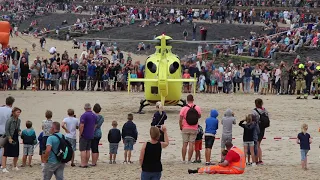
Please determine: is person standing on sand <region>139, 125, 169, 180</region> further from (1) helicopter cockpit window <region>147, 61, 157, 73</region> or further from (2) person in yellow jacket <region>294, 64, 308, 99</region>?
(2) person in yellow jacket <region>294, 64, 308, 99</region>

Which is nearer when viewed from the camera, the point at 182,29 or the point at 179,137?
the point at 179,137

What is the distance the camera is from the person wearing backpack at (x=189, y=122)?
19.7m

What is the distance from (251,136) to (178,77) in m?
9.85

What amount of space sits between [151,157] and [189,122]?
18.5ft

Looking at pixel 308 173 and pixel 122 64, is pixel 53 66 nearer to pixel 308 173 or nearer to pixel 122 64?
pixel 122 64

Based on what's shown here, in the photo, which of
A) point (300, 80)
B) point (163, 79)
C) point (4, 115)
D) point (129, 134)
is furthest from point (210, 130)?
point (300, 80)

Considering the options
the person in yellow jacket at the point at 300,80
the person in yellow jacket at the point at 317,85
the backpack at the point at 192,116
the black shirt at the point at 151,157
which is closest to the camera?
the black shirt at the point at 151,157

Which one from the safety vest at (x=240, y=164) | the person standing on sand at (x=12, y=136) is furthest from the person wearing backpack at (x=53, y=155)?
the safety vest at (x=240, y=164)

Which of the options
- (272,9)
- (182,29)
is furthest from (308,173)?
(272,9)

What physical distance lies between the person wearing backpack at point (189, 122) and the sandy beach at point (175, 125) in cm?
47

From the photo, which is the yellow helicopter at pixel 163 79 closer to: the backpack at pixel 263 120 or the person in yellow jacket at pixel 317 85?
the person in yellow jacket at pixel 317 85

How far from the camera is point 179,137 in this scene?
24438mm

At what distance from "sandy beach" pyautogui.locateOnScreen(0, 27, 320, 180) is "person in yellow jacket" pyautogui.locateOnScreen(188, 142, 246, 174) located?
6.3 inches

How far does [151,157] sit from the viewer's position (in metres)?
14.2
